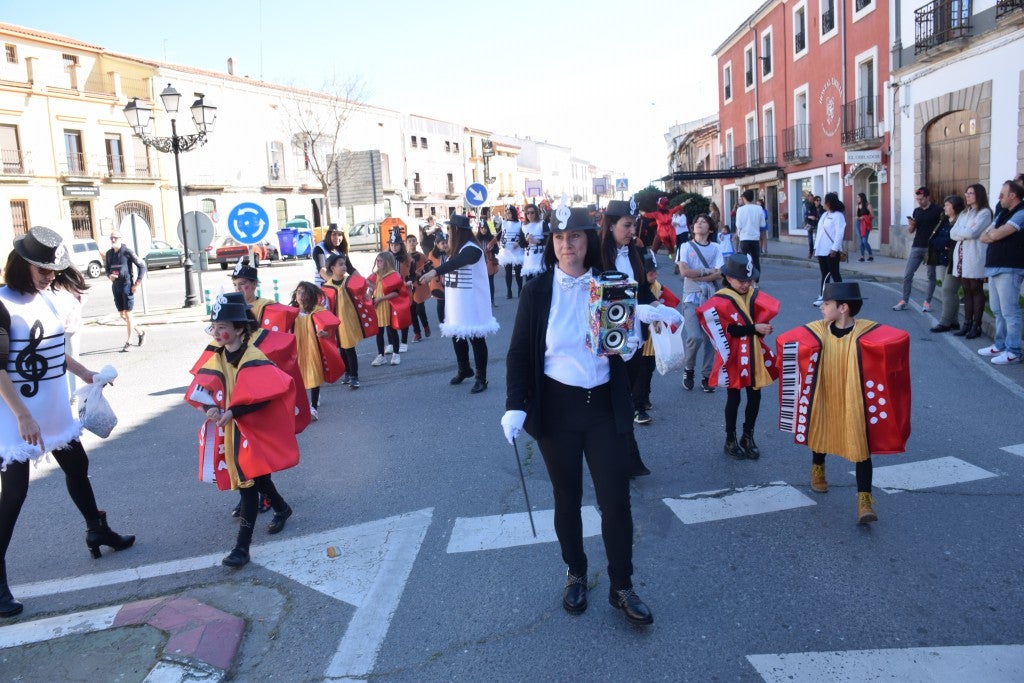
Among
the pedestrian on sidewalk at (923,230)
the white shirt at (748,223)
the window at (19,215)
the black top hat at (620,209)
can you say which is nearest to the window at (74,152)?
the window at (19,215)

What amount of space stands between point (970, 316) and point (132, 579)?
374 inches

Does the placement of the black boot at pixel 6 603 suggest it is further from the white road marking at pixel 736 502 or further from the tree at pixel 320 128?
the tree at pixel 320 128

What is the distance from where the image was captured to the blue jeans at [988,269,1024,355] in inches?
327

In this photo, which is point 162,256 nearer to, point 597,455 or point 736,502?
point 736,502

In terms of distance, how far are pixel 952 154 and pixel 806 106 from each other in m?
12.8

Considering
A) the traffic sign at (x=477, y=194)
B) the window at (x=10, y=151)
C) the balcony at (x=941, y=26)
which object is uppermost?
the window at (x=10, y=151)

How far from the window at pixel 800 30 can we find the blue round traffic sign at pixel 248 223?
25.4m

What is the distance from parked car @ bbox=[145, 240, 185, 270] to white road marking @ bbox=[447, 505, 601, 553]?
1313 inches

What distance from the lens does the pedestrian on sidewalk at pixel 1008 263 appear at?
8273 mm

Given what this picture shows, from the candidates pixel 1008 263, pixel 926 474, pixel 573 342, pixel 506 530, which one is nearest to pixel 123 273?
pixel 506 530

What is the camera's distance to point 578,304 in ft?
11.9

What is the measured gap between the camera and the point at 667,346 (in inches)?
151

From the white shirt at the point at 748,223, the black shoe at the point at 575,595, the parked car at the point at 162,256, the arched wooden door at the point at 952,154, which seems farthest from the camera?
the parked car at the point at 162,256

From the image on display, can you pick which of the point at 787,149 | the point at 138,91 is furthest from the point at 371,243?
the point at 787,149
